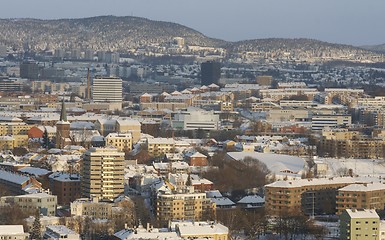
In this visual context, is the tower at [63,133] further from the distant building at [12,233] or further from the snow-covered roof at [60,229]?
the distant building at [12,233]

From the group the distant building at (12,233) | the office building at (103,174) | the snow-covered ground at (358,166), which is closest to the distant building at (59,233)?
the distant building at (12,233)

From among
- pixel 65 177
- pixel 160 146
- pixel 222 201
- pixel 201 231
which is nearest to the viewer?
pixel 201 231

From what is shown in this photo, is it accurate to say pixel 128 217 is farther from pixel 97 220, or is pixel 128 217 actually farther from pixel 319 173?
pixel 319 173

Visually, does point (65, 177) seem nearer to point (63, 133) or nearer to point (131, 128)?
point (63, 133)

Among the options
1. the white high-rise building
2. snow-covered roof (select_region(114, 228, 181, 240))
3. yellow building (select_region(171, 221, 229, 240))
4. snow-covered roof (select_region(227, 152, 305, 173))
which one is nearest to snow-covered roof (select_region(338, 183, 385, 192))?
yellow building (select_region(171, 221, 229, 240))

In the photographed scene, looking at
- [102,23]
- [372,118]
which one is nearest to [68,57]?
[102,23]

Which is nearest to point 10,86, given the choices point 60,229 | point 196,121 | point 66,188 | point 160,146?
point 196,121
